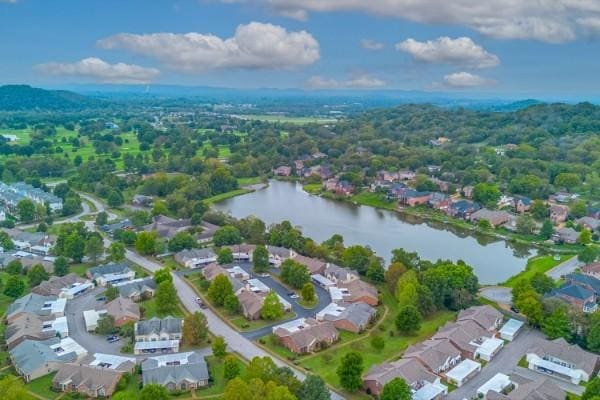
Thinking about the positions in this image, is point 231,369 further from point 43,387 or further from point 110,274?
point 110,274

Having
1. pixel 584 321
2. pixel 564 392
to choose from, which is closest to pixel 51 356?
pixel 564 392

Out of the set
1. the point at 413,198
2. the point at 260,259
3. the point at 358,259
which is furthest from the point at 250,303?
the point at 413,198

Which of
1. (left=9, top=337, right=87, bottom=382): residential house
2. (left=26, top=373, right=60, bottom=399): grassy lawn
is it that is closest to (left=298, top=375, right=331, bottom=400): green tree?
(left=26, top=373, right=60, bottom=399): grassy lawn

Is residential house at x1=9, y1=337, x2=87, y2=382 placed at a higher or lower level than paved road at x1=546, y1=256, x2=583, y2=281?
lower

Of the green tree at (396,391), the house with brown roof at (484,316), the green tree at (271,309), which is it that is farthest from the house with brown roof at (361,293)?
the green tree at (396,391)

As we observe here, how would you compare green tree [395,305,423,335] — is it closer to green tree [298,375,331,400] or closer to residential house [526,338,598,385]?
residential house [526,338,598,385]

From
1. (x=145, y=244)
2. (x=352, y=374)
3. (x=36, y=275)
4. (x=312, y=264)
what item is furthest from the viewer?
(x=145, y=244)

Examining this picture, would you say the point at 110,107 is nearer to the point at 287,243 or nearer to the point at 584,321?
the point at 287,243
